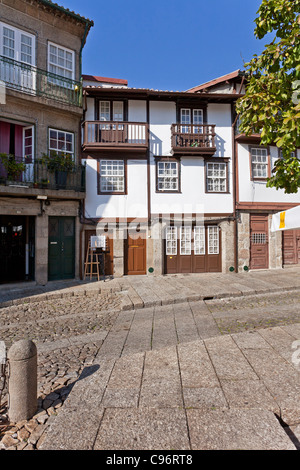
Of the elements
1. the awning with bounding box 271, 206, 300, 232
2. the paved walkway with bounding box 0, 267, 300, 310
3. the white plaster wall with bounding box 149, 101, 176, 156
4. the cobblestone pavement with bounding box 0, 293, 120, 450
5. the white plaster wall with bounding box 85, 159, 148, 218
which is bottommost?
the cobblestone pavement with bounding box 0, 293, 120, 450

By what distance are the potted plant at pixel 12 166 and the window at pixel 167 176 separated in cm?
597

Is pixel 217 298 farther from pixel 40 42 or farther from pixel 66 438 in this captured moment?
pixel 40 42

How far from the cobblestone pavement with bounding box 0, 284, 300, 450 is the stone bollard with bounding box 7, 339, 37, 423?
10 cm

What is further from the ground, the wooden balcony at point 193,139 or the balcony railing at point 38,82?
the balcony railing at point 38,82

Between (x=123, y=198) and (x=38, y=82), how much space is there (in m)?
5.84

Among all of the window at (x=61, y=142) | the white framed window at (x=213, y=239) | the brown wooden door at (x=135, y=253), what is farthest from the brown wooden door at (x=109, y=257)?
the white framed window at (x=213, y=239)

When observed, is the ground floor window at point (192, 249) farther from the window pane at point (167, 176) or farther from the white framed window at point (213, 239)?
the window pane at point (167, 176)

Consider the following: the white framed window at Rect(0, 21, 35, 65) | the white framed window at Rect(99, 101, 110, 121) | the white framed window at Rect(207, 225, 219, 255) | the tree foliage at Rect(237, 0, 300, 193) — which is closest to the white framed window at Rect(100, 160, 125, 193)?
the white framed window at Rect(99, 101, 110, 121)

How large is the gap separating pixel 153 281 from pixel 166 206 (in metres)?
3.73

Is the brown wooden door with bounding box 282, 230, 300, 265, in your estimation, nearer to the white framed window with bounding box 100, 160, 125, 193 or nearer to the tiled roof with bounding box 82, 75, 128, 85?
the white framed window with bounding box 100, 160, 125, 193

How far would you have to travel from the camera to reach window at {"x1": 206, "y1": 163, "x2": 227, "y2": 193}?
45.6 ft

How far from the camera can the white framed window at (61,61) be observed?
1202 cm

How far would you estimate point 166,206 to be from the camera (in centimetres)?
1348

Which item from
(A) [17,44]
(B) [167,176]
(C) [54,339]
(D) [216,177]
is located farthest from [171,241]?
(A) [17,44]
